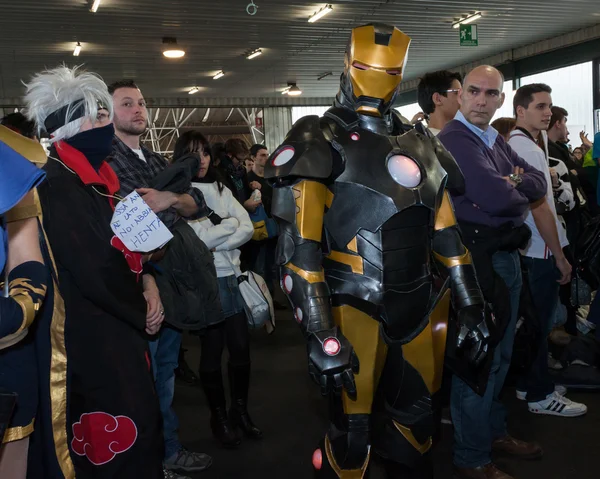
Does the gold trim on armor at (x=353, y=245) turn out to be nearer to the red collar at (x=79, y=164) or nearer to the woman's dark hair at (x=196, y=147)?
the red collar at (x=79, y=164)

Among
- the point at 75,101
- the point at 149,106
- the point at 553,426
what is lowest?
the point at 553,426

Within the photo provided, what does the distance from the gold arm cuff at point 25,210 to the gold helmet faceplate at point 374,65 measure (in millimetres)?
1193

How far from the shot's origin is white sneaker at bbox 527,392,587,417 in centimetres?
358

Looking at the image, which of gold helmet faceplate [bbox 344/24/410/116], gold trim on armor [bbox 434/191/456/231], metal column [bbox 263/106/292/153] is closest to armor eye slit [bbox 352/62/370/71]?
gold helmet faceplate [bbox 344/24/410/116]

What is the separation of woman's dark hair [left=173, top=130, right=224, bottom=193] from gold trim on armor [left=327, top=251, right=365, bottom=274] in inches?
56.8

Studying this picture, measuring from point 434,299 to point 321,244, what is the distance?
0.47 metres

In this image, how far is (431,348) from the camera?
2.21 m

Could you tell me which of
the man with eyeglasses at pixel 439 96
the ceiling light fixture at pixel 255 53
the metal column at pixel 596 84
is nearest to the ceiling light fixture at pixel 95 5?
the ceiling light fixture at pixel 255 53

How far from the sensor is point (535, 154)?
3.35 meters

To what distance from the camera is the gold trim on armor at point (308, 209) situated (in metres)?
2.07

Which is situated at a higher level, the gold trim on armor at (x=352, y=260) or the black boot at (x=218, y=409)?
the gold trim on armor at (x=352, y=260)

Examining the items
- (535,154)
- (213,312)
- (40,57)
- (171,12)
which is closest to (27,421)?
(213,312)

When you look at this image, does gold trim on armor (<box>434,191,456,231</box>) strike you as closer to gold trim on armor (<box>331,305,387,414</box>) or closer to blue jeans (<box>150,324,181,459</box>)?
gold trim on armor (<box>331,305,387,414</box>)

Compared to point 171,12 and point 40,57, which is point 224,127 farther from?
point 171,12
